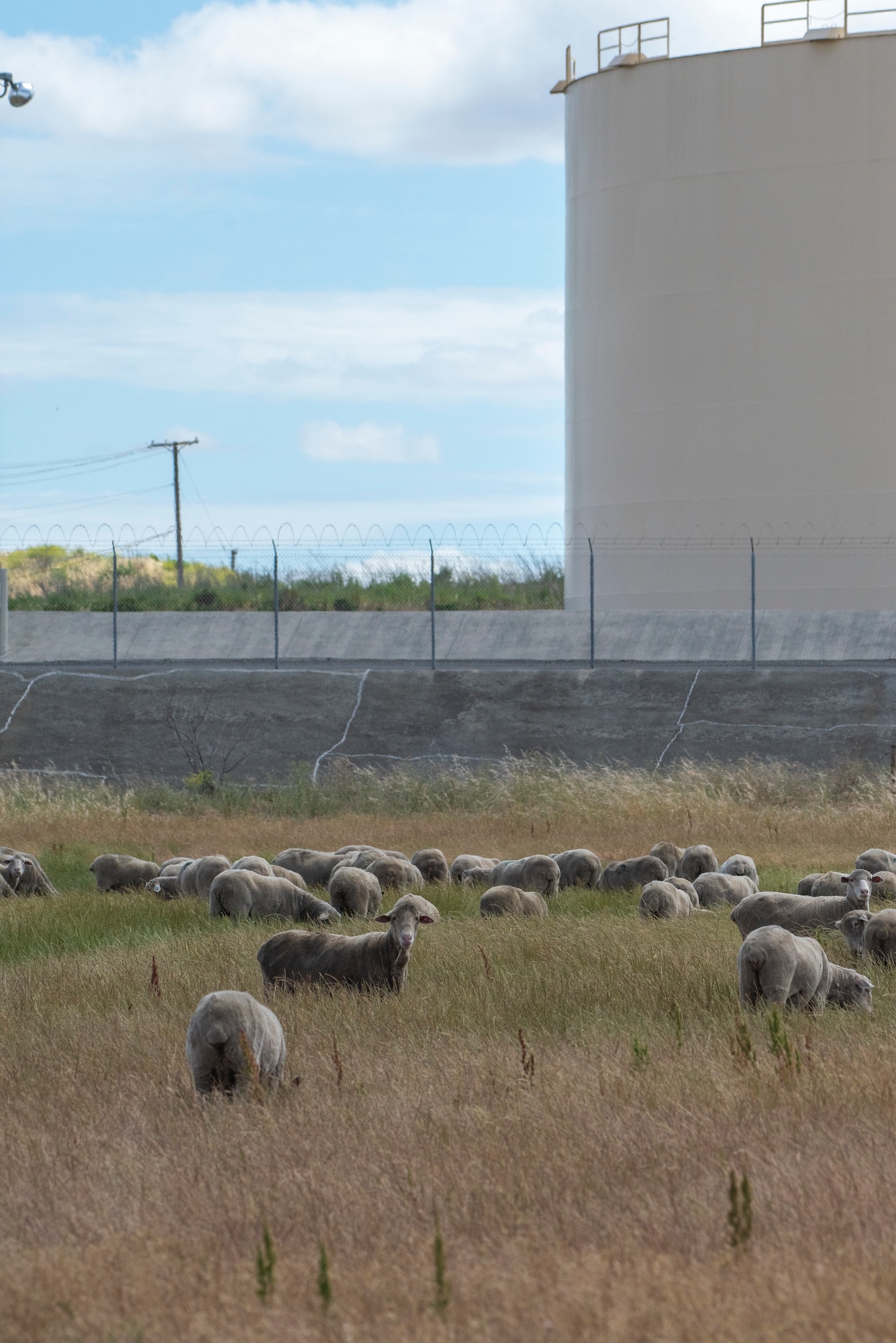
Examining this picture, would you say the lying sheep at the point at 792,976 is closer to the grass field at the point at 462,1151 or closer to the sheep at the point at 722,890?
the grass field at the point at 462,1151

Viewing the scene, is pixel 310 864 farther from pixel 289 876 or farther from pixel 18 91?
pixel 18 91

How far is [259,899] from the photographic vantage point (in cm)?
1159

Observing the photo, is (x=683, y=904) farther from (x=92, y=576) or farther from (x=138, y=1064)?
(x=92, y=576)

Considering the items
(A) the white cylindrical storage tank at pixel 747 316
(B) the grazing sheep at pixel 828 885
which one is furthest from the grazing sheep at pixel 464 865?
(A) the white cylindrical storage tank at pixel 747 316

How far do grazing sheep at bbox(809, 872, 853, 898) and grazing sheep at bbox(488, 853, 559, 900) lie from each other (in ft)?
8.61

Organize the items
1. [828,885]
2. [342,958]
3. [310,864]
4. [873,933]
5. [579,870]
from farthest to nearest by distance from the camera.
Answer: [579,870], [310,864], [828,885], [873,933], [342,958]

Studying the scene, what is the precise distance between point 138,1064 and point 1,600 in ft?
89.1

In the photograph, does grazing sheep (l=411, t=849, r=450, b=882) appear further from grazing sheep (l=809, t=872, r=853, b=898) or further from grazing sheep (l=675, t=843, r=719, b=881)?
grazing sheep (l=809, t=872, r=853, b=898)

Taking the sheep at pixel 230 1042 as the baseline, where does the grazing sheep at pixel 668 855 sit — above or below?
below

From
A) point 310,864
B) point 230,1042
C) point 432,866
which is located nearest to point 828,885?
point 432,866

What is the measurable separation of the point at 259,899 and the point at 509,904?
→ 2.03 m

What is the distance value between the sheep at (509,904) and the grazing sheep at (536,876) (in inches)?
41.6

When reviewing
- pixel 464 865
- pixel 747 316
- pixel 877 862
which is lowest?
pixel 464 865

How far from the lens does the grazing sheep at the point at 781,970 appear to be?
25.1ft
